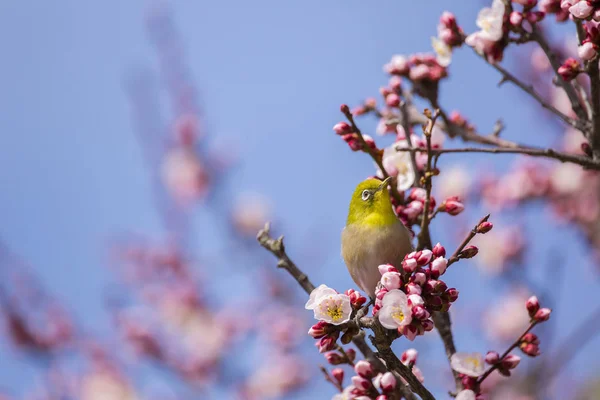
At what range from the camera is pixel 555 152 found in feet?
7.63

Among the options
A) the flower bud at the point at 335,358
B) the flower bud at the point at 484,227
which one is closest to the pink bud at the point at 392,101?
the flower bud at the point at 484,227

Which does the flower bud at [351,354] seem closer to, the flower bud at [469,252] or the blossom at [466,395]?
the blossom at [466,395]

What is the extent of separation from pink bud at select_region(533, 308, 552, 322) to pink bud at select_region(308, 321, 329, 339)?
0.78 meters

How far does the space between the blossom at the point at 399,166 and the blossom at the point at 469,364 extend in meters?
0.75

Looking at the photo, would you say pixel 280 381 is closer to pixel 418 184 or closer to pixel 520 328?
pixel 520 328

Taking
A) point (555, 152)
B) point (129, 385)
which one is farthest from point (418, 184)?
point (129, 385)

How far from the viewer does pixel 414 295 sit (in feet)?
5.82

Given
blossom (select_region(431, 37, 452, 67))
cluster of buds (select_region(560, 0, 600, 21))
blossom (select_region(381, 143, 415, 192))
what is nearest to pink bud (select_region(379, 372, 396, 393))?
blossom (select_region(381, 143, 415, 192))

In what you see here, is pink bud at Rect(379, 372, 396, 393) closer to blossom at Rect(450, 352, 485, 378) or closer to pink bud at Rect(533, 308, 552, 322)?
blossom at Rect(450, 352, 485, 378)

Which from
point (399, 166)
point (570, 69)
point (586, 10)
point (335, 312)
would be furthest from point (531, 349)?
point (586, 10)

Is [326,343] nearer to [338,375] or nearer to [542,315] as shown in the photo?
[338,375]

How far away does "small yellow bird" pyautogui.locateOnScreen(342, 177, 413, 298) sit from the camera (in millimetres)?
2379

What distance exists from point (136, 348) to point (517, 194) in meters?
6.02

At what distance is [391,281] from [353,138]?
895 mm
